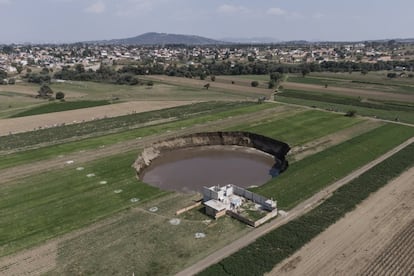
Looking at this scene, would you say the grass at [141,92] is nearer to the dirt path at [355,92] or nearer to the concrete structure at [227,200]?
the dirt path at [355,92]

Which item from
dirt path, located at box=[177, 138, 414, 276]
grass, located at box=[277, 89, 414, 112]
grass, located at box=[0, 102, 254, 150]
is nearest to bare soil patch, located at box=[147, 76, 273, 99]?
grass, located at box=[277, 89, 414, 112]

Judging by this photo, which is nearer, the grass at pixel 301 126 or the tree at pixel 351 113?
the grass at pixel 301 126

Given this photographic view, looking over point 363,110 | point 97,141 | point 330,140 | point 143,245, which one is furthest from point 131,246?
point 363,110

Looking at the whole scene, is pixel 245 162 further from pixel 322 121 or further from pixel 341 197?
pixel 322 121

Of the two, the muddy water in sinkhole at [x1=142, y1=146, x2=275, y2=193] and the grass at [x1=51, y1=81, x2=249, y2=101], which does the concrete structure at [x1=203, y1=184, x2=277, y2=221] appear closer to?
the muddy water in sinkhole at [x1=142, y1=146, x2=275, y2=193]

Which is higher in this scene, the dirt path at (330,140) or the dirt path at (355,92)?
the dirt path at (355,92)

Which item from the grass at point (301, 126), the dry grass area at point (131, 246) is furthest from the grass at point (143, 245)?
the grass at point (301, 126)
